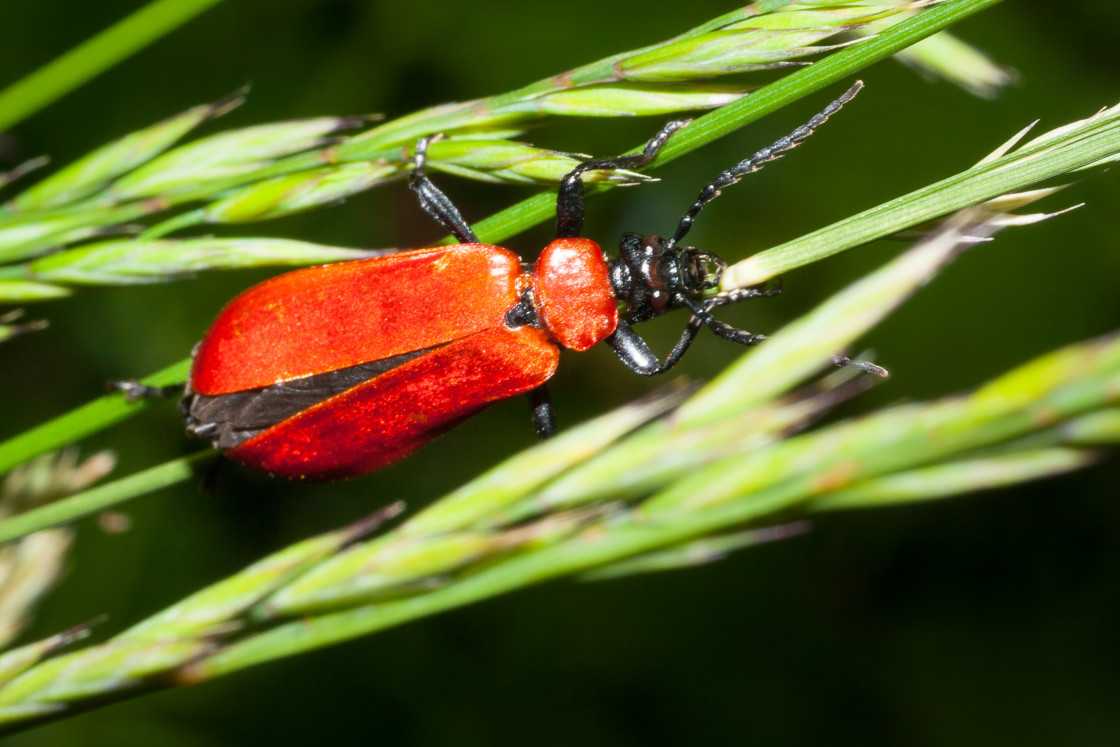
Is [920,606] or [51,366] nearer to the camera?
[51,366]

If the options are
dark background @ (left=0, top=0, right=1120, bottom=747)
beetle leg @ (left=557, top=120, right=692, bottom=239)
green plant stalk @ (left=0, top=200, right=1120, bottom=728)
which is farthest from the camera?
dark background @ (left=0, top=0, right=1120, bottom=747)

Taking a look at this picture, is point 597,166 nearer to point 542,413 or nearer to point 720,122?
point 720,122

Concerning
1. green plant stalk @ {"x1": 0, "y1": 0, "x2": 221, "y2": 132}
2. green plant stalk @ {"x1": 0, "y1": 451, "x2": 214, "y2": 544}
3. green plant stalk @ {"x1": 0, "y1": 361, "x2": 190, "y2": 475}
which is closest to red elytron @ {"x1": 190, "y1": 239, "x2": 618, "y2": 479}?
green plant stalk @ {"x1": 0, "y1": 361, "x2": 190, "y2": 475}

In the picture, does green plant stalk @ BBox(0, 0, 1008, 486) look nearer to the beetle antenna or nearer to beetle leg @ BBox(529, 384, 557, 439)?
the beetle antenna

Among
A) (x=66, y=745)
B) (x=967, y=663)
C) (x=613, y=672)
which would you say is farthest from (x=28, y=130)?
(x=967, y=663)

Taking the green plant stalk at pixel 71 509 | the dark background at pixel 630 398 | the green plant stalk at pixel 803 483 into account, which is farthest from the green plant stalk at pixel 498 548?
the dark background at pixel 630 398

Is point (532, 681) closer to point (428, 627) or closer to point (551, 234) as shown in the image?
point (428, 627)
